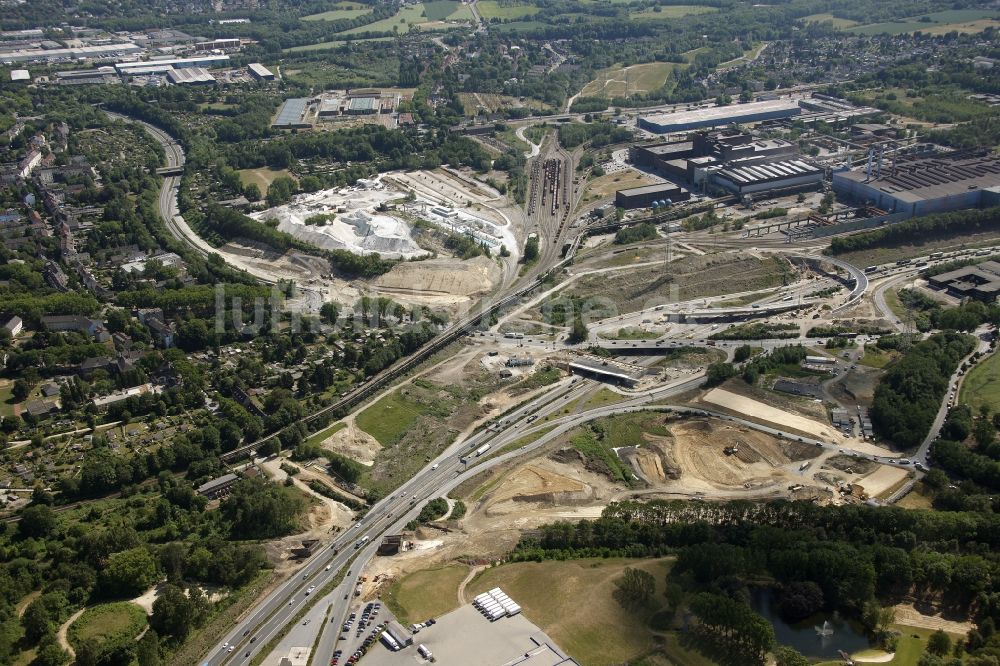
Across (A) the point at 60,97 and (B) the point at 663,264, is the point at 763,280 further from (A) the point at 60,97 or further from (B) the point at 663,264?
(A) the point at 60,97

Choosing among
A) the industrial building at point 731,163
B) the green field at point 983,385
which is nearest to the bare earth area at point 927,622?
the green field at point 983,385

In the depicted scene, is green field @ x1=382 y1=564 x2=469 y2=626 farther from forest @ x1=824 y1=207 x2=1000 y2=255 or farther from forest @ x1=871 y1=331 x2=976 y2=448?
forest @ x1=824 y1=207 x2=1000 y2=255

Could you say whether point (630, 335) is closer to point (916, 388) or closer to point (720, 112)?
point (916, 388)

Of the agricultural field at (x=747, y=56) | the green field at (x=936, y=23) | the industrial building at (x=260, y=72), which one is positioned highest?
the green field at (x=936, y=23)

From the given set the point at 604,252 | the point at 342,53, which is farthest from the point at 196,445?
the point at 342,53

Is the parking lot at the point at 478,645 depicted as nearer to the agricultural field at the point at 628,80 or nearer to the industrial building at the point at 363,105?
the industrial building at the point at 363,105

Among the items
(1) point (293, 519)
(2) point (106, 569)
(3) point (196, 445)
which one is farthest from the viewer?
(3) point (196, 445)
